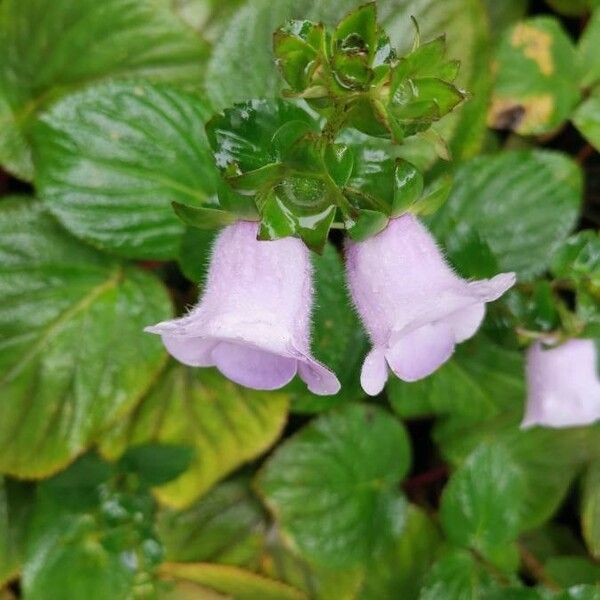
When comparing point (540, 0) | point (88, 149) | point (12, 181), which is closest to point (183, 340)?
point (88, 149)

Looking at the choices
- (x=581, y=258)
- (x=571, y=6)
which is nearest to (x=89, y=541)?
(x=581, y=258)

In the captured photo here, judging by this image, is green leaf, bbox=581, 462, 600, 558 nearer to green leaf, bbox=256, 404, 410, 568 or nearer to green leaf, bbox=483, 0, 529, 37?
green leaf, bbox=256, 404, 410, 568

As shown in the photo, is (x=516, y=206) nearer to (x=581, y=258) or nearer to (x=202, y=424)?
(x=581, y=258)

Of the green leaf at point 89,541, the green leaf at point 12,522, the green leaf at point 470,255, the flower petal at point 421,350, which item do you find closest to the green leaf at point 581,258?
the green leaf at point 470,255

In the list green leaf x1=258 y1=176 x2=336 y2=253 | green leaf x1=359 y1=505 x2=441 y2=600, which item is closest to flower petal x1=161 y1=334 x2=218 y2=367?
green leaf x1=258 y1=176 x2=336 y2=253

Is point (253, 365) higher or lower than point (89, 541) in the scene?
higher

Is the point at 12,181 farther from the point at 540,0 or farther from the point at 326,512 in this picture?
the point at 540,0

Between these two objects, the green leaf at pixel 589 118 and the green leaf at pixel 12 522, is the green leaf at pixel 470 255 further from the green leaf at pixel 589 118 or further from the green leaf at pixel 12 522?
the green leaf at pixel 12 522
